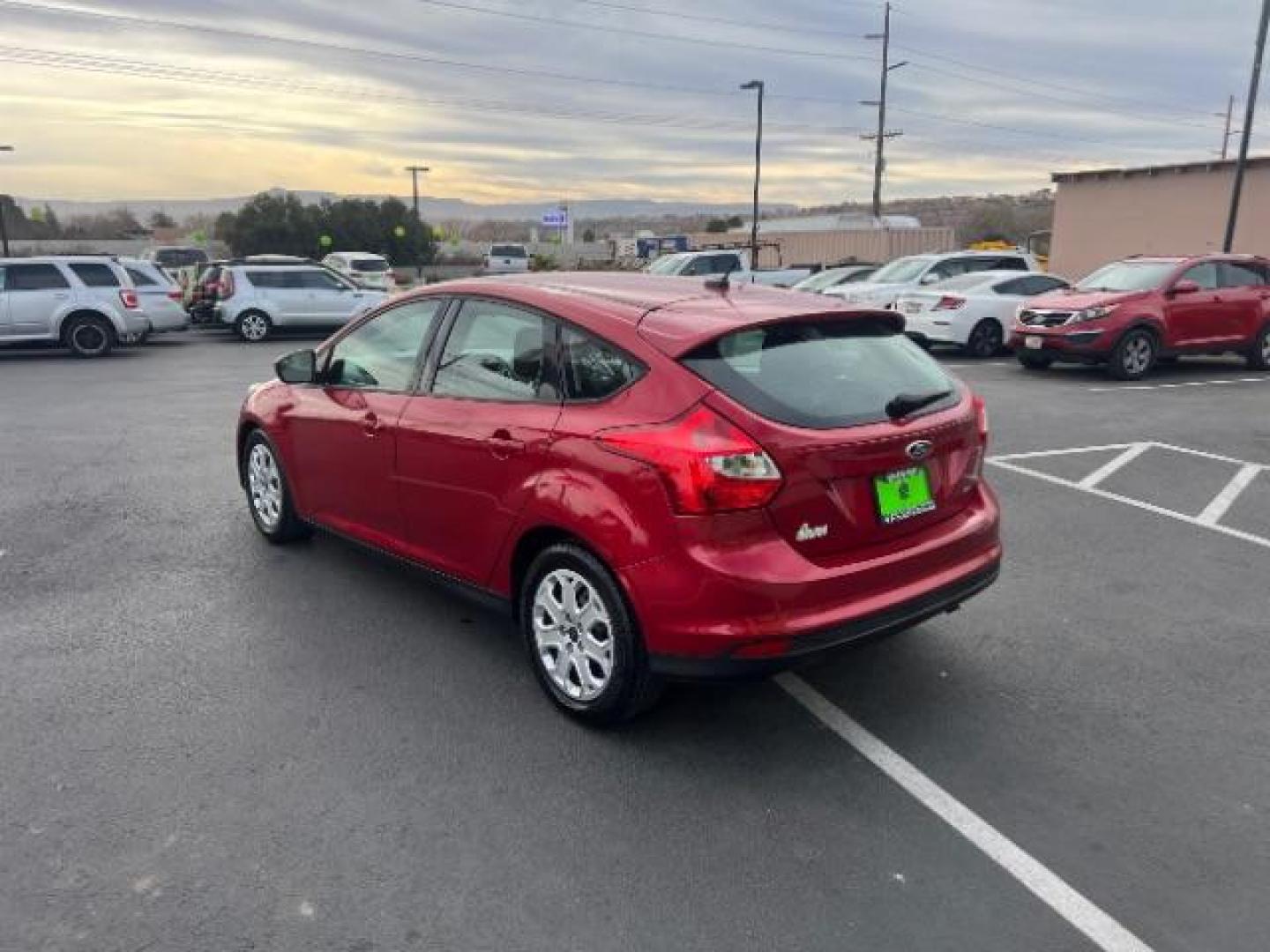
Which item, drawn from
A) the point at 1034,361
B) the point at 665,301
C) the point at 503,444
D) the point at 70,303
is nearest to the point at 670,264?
the point at 1034,361

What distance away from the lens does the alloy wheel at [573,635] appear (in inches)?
140

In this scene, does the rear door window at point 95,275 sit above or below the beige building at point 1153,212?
below

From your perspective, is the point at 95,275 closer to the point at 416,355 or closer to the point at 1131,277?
the point at 416,355

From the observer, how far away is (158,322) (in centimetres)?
1836

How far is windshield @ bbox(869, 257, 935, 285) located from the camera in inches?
712

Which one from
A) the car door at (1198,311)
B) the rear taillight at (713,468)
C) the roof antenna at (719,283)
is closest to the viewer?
the rear taillight at (713,468)

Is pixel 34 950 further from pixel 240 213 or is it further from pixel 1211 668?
pixel 240 213

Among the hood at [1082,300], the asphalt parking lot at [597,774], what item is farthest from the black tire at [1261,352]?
the asphalt parking lot at [597,774]

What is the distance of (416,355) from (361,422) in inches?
Answer: 19.1

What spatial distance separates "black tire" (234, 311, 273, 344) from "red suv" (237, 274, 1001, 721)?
655 inches

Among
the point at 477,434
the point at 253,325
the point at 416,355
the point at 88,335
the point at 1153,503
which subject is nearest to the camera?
the point at 477,434

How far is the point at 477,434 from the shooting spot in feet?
13.0

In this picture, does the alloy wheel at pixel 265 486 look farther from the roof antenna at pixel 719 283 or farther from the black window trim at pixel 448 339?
the roof antenna at pixel 719 283

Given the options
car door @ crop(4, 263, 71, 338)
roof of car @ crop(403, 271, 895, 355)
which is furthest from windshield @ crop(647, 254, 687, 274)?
roof of car @ crop(403, 271, 895, 355)
